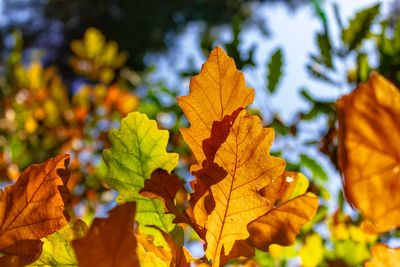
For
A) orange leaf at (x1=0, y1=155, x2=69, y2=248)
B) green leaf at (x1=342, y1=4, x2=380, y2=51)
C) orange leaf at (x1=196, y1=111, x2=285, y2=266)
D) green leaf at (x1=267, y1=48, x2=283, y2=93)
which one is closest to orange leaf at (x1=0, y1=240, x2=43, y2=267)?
orange leaf at (x1=0, y1=155, x2=69, y2=248)

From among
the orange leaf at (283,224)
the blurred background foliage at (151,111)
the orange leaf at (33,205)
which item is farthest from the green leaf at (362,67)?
the orange leaf at (33,205)

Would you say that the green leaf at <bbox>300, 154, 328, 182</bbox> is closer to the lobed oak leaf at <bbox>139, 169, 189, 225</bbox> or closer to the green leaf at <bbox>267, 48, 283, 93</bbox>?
the green leaf at <bbox>267, 48, 283, 93</bbox>

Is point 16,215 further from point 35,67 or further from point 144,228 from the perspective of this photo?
point 35,67

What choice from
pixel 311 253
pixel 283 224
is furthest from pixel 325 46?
pixel 283 224

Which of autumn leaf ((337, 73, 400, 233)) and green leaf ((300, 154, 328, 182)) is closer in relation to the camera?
autumn leaf ((337, 73, 400, 233))

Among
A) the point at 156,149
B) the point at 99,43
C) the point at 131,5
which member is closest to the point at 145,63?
the point at 131,5

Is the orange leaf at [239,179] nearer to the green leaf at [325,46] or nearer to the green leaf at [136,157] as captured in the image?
the green leaf at [136,157]

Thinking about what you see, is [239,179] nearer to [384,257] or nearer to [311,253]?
[384,257]
